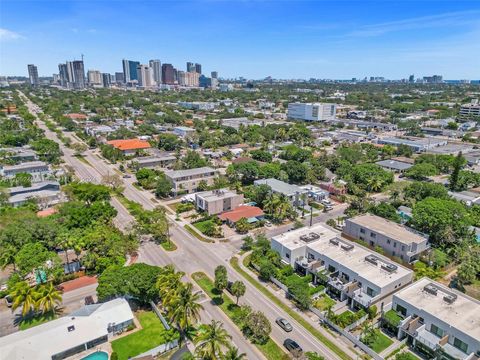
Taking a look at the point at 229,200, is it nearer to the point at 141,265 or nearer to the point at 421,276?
the point at 141,265

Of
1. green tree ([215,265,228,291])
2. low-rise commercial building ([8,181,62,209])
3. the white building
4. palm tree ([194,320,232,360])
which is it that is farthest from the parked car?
the white building

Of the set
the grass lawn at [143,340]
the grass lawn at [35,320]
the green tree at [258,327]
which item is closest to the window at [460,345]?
the green tree at [258,327]

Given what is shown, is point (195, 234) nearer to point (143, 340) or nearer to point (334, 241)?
point (334, 241)

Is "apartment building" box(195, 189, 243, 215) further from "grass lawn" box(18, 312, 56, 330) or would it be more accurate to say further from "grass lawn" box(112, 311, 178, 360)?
"grass lawn" box(18, 312, 56, 330)

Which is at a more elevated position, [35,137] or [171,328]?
[35,137]

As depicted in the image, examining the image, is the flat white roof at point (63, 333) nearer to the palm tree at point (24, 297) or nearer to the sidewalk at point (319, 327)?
the palm tree at point (24, 297)

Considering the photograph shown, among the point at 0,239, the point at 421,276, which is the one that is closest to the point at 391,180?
the point at 421,276

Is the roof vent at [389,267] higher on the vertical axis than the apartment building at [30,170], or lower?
lower

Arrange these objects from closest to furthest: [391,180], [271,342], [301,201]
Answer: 1. [271,342]
2. [301,201]
3. [391,180]
